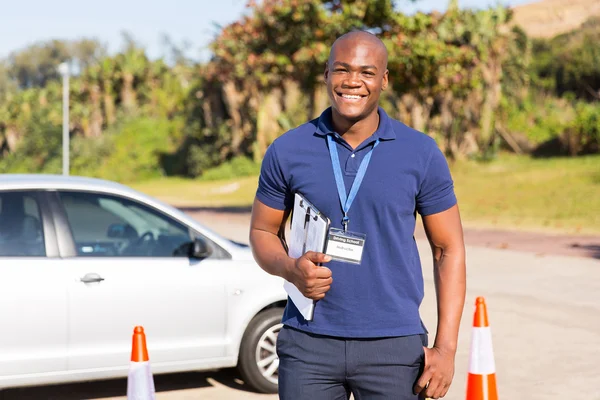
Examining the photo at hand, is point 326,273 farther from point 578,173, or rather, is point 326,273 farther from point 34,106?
point 34,106

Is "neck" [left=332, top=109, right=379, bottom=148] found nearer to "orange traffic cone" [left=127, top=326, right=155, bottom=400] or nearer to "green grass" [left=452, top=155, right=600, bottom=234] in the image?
"orange traffic cone" [left=127, top=326, right=155, bottom=400]

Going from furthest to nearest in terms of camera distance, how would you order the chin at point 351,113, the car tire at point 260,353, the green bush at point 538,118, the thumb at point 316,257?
the green bush at point 538,118 → the car tire at point 260,353 → the chin at point 351,113 → the thumb at point 316,257

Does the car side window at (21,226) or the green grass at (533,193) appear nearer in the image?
the car side window at (21,226)

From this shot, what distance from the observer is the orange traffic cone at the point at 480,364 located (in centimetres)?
419

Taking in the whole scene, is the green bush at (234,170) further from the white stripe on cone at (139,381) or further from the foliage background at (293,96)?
the white stripe on cone at (139,381)

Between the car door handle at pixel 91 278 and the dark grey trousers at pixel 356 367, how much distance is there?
3.00 meters

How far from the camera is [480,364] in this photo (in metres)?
4.20

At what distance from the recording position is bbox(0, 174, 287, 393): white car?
5520mm

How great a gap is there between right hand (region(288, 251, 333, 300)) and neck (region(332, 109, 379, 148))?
43 centimetres

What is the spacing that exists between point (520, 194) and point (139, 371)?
2430cm

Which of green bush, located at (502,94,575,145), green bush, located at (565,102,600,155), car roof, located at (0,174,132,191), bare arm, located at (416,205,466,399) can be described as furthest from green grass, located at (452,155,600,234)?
bare arm, located at (416,205,466,399)

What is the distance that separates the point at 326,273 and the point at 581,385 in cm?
449

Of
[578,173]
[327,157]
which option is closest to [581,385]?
[327,157]

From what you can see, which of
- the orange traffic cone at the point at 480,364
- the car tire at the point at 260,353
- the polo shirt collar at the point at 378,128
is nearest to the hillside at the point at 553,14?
the car tire at the point at 260,353
